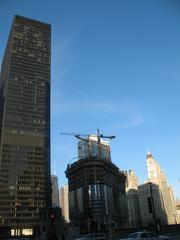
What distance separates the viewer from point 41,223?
6347cm

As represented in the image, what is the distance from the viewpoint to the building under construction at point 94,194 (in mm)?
164875

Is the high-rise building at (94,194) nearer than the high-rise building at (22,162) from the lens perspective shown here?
Yes

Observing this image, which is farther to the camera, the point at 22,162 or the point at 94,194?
the point at 22,162

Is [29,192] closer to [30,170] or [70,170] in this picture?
[30,170]

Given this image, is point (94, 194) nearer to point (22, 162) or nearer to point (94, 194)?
point (94, 194)

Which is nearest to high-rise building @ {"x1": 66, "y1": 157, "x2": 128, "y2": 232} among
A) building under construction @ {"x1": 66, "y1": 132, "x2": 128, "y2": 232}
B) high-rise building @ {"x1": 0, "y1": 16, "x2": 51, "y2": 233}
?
building under construction @ {"x1": 66, "y1": 132, "x2": 128, "y2": 232}

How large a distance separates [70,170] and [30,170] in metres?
25.8

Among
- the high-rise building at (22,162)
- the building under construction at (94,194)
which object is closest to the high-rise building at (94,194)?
the building under construction at (94,194)

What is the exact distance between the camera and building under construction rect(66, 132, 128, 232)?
16488 cm

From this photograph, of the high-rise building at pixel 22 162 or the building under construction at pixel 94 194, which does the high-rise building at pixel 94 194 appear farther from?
the high-rise building at pixel 22 162

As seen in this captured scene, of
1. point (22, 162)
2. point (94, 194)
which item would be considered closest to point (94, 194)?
point (94, 194)

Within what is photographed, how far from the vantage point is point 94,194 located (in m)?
167

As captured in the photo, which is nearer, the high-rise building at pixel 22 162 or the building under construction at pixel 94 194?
the building under construction at pixel 94 194

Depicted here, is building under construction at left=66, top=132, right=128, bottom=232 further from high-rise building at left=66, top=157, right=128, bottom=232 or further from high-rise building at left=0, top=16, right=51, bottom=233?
high-rise building at left=0, top=16, right=51, bottom=233
